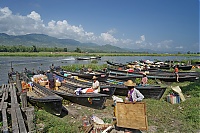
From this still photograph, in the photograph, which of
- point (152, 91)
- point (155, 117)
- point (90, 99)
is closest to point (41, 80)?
point (90, 99)

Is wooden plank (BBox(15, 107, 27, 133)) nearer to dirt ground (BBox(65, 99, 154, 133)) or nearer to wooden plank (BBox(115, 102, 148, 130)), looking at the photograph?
dirt ground (BBox(65, 99, 154, 133))

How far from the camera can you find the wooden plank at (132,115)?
206 inches

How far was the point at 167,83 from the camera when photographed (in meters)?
16.5

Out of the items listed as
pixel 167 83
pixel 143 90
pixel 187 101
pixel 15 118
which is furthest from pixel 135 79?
pixel 15 118

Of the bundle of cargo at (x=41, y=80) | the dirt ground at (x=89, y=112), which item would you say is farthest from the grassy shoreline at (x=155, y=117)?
the bundle of cargo at (x=41, y=80)

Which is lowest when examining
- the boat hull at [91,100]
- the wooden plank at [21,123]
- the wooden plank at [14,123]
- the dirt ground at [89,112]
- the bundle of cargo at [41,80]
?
the dirt ground at [89,112]

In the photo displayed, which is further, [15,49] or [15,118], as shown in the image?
[15,49]

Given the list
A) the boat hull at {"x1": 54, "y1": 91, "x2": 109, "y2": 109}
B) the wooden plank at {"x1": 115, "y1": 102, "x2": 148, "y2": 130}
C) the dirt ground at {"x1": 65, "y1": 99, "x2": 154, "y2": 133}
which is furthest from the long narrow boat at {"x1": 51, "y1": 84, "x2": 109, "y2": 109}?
the wooden plank at {"x1": 115, "y1": 102, "x2": 148, "y2": 130}

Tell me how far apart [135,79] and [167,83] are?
113 inches

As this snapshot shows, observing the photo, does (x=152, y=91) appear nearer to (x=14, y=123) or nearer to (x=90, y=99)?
(x=90, y=99)

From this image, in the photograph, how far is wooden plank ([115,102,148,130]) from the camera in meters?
5.23

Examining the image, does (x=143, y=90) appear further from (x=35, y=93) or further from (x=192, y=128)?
(x=35, y=93)

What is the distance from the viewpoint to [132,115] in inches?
211

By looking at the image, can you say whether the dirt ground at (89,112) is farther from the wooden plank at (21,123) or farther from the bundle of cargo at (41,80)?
the bundle of cargo at (41,80)
